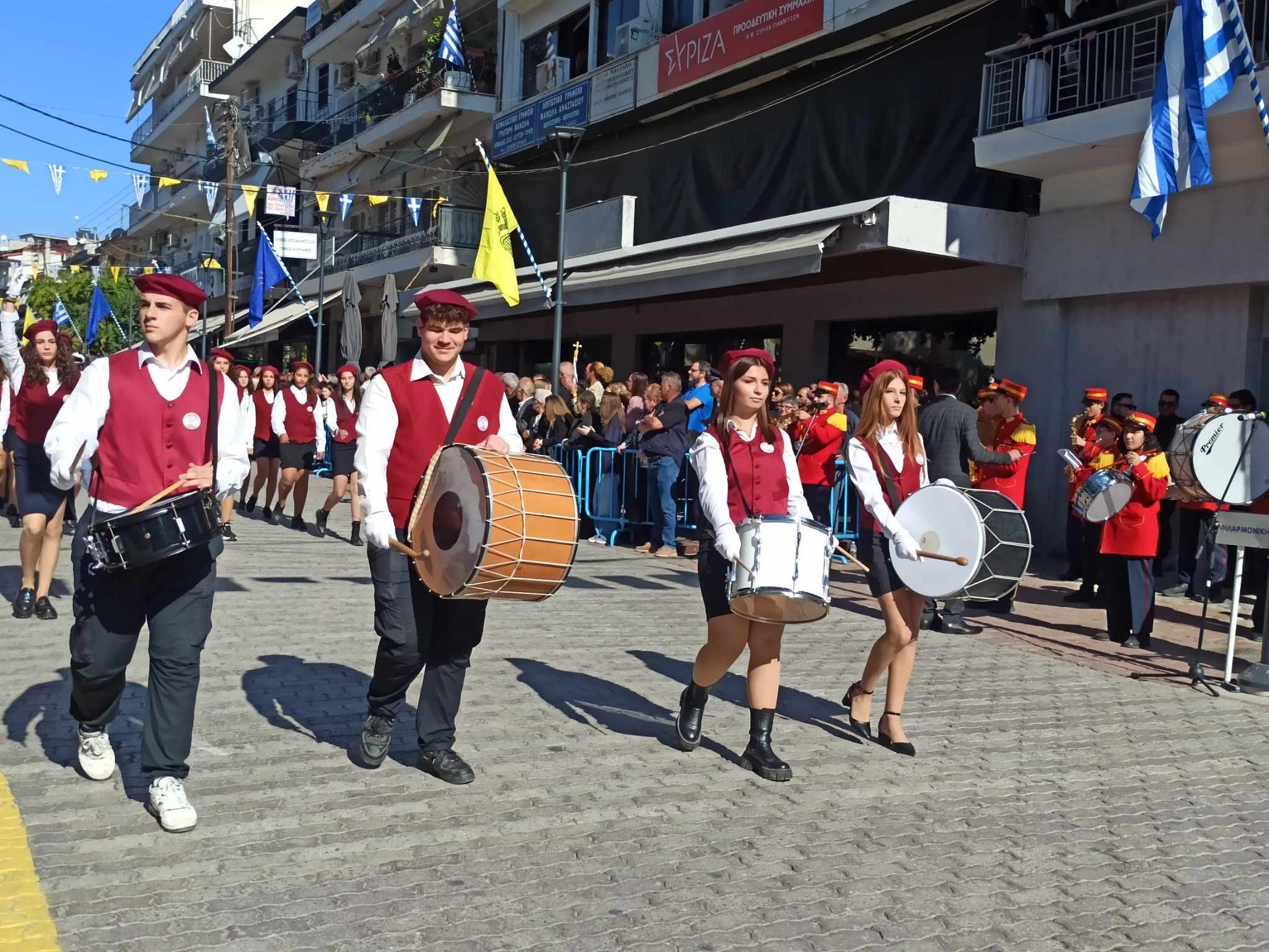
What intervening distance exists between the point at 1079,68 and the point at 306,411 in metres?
9.44

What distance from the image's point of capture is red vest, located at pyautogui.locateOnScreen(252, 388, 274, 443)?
15109 mm

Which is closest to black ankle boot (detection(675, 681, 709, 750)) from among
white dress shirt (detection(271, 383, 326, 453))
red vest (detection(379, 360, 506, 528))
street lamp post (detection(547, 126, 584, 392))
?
red vest (detection(379, 360, 506, 528))

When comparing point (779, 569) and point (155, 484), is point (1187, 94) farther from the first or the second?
point (155, 484)

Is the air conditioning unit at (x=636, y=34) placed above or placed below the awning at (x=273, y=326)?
above

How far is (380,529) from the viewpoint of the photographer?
5.00 m

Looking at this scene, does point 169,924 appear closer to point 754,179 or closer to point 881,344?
point 881,344

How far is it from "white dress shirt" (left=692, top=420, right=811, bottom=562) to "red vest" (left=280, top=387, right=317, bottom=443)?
33.2ft

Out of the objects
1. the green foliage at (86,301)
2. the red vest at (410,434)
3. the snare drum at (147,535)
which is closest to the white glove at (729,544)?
the red vest at (410,434)

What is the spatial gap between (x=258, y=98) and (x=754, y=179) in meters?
33.2

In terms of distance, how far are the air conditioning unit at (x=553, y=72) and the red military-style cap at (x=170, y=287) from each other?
69.8ft

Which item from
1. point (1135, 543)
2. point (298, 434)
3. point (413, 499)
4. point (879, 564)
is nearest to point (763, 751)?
point (879, 564)

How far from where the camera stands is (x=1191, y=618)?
428 inches

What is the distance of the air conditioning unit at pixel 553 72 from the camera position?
2523 cm

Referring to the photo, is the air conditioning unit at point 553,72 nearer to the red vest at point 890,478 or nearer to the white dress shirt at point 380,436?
the red vest at point 890,478
